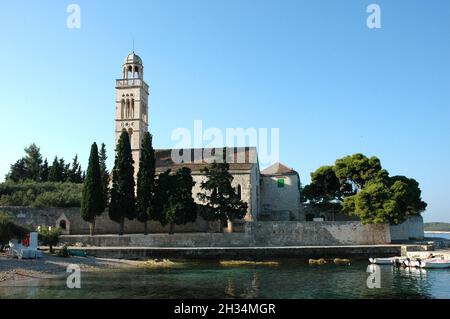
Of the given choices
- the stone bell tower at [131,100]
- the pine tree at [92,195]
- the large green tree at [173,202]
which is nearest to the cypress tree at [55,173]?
the stone bell tower at [131,100]

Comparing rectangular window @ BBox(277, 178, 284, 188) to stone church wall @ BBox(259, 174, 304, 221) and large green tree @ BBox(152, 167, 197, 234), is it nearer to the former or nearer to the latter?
stone church wall @ BBox(259, 174, 304, 221)

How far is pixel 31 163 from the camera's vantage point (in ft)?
200

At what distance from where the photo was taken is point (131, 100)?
46.9m

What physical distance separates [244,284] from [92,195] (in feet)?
65.8

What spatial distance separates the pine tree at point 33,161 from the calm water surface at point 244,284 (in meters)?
38.3

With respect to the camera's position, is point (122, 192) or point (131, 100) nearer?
point (122, 192)

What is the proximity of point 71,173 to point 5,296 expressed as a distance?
149 feet

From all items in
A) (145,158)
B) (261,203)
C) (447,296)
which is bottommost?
(447,296)

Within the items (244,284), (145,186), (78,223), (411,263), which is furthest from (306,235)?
(78,223)

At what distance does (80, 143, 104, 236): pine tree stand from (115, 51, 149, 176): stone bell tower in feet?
26.3

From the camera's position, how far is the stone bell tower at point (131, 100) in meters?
46.4

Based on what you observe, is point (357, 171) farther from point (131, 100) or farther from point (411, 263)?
point (131, 100)
